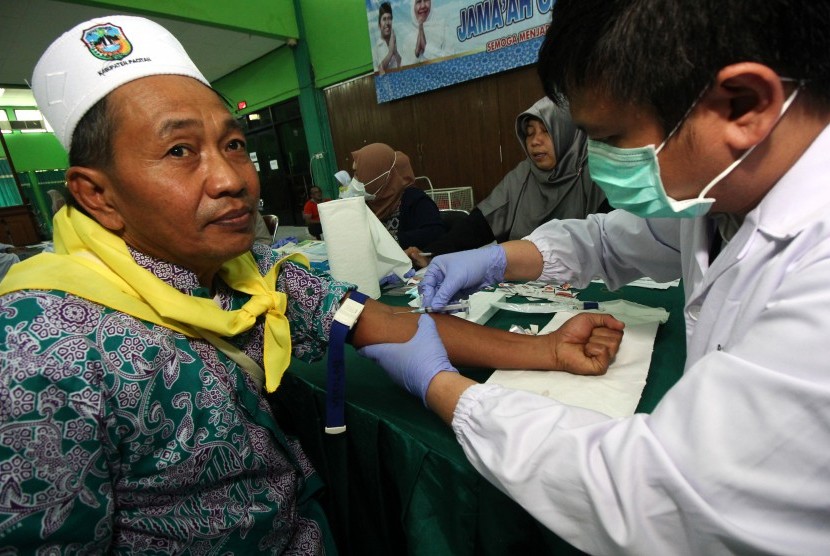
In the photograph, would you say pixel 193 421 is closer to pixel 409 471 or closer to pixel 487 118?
pixel 409 471

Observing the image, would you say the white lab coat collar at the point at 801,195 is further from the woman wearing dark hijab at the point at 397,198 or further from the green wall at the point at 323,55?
the green wall at the point at 323,55

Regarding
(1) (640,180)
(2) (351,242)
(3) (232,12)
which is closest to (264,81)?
(3) (232,12)

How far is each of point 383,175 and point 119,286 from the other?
2407mm

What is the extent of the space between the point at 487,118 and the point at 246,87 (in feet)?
17.7

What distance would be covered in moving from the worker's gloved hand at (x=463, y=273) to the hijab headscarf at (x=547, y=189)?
1188mm

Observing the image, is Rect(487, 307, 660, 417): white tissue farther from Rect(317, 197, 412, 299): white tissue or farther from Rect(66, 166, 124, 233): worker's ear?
Rect(66, 166, 124, 233): worker's ear

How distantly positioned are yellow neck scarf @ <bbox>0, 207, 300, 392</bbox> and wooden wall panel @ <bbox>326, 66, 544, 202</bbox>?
15.5ft

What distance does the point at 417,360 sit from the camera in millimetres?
854

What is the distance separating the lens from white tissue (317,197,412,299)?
57.7 inches

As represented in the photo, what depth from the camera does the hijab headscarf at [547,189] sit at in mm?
2191

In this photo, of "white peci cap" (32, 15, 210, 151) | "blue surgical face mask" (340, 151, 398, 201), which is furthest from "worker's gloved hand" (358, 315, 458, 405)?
"blue surgical face mask" (340, 151, 398, 201)

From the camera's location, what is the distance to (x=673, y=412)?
0.53m

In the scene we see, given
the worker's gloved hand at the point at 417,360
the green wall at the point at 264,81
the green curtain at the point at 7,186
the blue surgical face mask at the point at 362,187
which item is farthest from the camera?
the green wall at the point at 264,81

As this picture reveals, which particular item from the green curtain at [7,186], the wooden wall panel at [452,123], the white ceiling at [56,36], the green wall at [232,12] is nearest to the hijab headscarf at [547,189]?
→ the wooden wall panel at [452,123]
